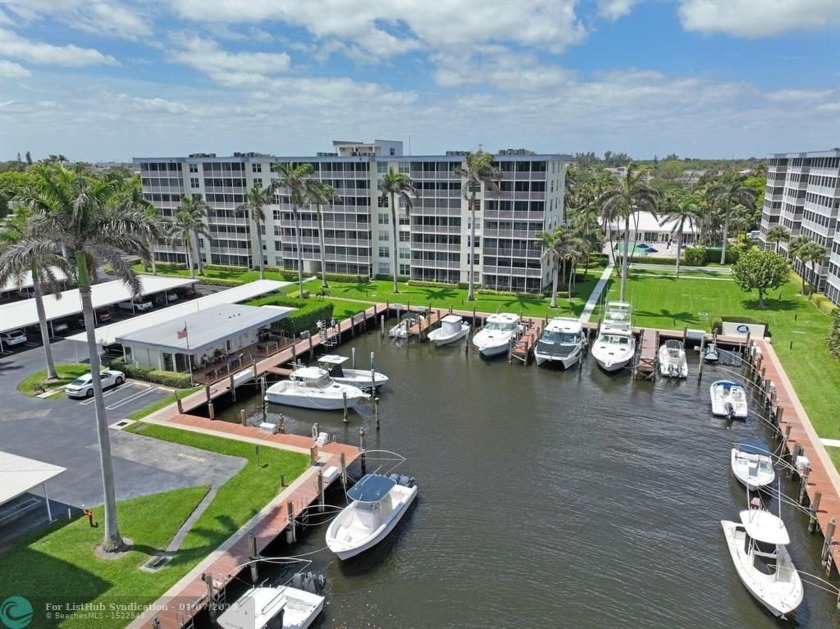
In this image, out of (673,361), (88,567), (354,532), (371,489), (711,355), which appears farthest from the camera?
(711,355)

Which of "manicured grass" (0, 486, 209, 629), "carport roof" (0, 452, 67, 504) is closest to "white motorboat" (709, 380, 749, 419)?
"manicured grass" (0, 486, 209, 629)

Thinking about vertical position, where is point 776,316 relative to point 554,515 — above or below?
above

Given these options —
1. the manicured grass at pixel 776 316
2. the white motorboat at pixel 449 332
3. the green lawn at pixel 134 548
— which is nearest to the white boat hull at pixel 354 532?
the green lawn at pixel 134 548

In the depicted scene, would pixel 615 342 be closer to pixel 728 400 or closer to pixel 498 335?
pixel 498 335

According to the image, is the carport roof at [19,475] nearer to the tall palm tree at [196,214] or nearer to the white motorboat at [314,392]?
the white motorboat at [314,392]

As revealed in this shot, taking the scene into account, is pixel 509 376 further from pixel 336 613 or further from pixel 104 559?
pixel 104 559

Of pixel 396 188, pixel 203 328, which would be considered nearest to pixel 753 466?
pixel 203 328
